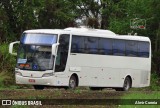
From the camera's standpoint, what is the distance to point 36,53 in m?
25.9

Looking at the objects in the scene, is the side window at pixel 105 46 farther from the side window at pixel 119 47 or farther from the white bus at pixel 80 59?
the side window at pixel 119 47

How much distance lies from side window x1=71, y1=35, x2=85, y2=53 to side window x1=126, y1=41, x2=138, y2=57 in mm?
4300

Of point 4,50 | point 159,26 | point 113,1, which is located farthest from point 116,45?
point 113,1

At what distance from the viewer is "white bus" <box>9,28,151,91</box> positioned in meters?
25.8

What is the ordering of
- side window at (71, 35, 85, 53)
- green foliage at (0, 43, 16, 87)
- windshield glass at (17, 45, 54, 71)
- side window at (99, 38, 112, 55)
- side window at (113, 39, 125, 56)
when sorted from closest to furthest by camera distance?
windshield glass at (17, 45, 54, 71)
side window at (71, 35, 85, 53)
side window at (99, 38, 112, 55)
side window at (113, 39, 125, 56)
green foliage at (0, 43, 16, 87)

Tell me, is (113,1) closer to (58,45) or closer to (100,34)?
(100,34)

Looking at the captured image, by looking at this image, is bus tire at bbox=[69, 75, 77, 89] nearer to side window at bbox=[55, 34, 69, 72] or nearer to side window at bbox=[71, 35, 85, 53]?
side window at bbox=[55, 34, 69, 72]

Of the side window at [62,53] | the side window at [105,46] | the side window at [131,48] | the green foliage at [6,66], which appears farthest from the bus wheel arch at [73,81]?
the green foliage at [6,66]

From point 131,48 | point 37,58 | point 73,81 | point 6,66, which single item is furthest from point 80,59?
point 6,66

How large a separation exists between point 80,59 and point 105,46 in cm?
240

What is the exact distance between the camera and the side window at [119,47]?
30062 millimetres

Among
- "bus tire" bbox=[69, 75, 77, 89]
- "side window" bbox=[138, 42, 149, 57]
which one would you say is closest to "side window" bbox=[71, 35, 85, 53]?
"bus tire" bbox=[69, 75, 77, 89]

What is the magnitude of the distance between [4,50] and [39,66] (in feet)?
26.0

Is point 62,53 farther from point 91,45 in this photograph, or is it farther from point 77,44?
point 91,45
